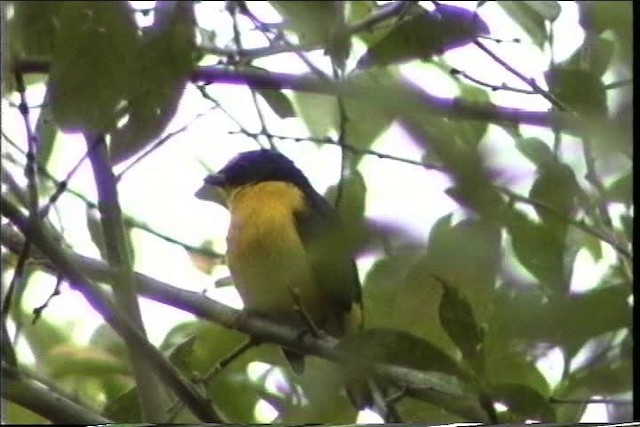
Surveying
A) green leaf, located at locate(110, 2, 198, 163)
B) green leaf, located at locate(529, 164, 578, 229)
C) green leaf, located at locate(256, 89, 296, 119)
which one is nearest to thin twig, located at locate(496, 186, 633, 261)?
green leaf, located at locate(529, 164, 578, 229)

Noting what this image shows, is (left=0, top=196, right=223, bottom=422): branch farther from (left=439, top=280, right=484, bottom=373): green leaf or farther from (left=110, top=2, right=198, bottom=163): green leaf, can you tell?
(left=439, top=280, right=484, bottom=373): green leaf

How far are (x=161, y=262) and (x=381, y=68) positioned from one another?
0.27 meters

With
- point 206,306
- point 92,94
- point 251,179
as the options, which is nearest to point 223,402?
point 206,306

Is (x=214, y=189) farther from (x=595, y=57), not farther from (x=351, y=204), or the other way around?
(x=595, y=57)

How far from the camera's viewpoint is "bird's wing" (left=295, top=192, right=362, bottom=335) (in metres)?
0.91

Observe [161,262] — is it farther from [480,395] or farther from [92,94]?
[480,395]

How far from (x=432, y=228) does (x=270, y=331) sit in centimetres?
17

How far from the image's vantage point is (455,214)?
3.08ft

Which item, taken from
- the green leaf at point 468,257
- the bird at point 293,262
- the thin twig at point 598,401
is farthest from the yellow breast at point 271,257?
the thin twig at point 598,401

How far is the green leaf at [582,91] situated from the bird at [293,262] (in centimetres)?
23

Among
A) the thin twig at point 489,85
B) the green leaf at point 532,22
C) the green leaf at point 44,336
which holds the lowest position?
the green leaf at point 44,336

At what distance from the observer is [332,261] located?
0.92m

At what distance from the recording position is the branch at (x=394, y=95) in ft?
3.10

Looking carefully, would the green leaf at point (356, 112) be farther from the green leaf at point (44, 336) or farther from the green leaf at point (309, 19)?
the green leaf at point (44, 336)
